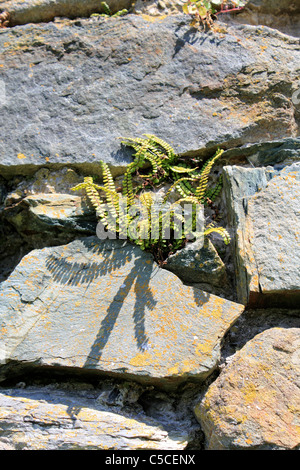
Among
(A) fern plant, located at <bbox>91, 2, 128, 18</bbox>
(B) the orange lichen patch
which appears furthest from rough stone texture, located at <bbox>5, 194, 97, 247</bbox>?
(A) fern plant, located at <bbox>91, 2, 128, 18</bbox>

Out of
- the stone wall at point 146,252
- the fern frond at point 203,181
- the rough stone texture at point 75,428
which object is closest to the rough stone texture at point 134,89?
the stone wall at point 146,252

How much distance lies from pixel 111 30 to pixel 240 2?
1.42m

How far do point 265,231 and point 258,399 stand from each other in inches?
49.2

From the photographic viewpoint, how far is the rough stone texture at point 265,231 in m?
3.17

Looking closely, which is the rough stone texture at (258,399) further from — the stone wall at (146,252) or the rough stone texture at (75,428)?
the rough stone texture at (75,428)

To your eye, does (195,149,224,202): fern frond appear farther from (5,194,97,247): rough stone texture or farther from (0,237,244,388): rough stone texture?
(5,194,97,247): rough stone texture

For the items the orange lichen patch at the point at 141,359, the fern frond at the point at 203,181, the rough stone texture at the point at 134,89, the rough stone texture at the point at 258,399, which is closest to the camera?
the rough stone texture at the point at 258,399

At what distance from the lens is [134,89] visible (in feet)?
13.8

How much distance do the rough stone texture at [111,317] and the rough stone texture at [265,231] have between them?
0.84ft

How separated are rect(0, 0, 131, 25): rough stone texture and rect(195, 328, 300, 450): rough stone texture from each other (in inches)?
152

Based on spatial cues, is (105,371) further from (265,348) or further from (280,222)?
(280,222)

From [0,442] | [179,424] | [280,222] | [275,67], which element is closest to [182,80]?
[275,67]

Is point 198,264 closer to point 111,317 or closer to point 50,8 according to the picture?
point 111,317

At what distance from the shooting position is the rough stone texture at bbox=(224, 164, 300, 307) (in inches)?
125
